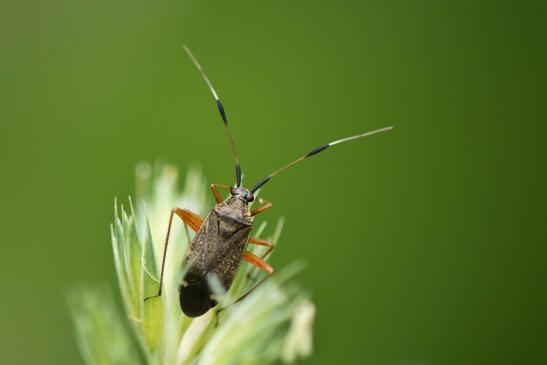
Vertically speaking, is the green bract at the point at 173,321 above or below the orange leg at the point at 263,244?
above

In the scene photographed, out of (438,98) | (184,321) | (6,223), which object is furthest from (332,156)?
(184,321)

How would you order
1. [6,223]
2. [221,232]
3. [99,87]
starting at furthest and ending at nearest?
[99,87] → [6,223] → [221,232]

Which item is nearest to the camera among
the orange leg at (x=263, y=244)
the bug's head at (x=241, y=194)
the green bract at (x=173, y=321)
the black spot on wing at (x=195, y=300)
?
the green bract at (x=173, y=321)

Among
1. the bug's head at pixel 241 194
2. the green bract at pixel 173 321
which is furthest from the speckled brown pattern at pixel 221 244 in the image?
the green bract at pixel 173 321

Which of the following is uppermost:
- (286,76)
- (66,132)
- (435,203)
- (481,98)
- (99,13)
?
(99,13)

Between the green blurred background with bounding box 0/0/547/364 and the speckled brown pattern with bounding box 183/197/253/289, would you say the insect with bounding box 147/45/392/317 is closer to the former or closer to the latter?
the speckled brown pattern with bounding box 183/197/253/289

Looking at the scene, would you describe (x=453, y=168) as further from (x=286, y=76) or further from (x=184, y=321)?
(x=184, y=321)

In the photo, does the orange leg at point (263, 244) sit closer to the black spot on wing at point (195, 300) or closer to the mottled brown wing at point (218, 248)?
the mottled brown wing at point (218, 248)

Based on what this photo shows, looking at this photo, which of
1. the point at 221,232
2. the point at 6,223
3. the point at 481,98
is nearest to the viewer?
the point at 221,232

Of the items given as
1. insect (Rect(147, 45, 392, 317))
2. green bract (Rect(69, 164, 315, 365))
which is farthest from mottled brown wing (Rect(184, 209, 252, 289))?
green bract (Rect(69, 164, 315, 365))
